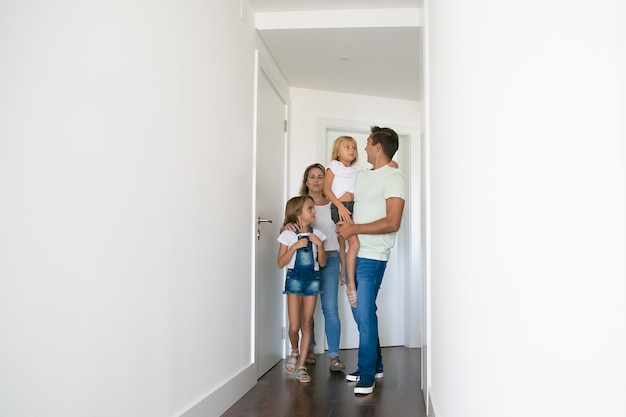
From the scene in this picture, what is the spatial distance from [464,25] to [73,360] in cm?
136

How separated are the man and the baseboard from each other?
0.65 metres

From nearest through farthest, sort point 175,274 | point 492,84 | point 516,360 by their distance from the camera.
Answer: point 516,360 → point 492,84 → point 175,274

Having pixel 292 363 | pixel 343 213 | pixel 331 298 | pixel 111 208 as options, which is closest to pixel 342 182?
pixel 343 213

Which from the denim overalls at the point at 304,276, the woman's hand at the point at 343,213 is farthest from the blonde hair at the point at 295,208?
the woman's hand at the point at 343,213

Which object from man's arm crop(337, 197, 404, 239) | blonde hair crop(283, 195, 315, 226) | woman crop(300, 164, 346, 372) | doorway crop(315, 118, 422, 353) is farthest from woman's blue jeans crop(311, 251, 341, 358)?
doorway crop(315, 118, 422, 353)

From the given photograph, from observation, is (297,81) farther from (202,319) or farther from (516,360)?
(516,360)

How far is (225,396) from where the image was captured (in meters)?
2.96

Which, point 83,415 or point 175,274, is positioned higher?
point 175,274

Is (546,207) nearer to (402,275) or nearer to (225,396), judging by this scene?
(225,396)

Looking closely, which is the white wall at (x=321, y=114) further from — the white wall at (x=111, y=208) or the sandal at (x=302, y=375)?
the white wall at (x=111, y=208)

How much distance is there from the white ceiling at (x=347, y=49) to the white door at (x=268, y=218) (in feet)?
0.94

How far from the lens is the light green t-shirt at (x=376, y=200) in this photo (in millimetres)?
3227

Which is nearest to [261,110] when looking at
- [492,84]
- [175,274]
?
[175,274]

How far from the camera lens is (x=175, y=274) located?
237 cm
